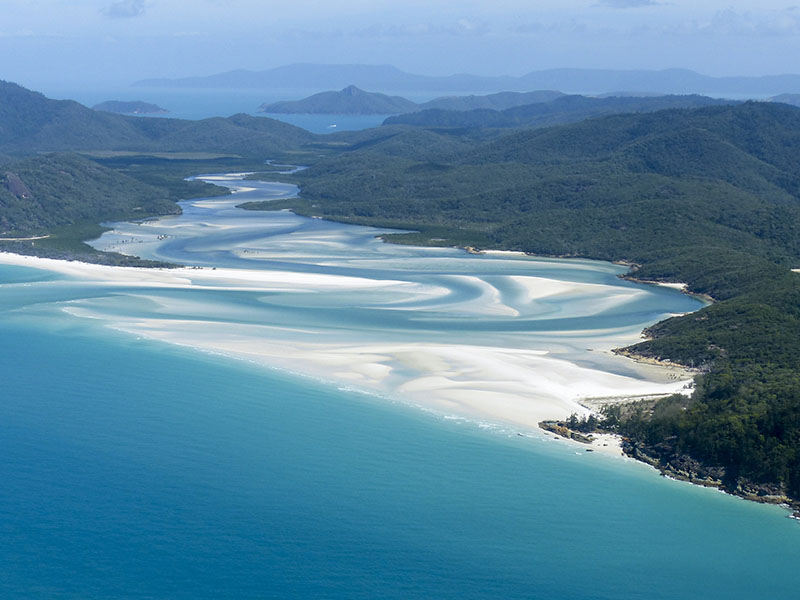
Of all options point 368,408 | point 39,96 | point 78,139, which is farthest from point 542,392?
point 39,96

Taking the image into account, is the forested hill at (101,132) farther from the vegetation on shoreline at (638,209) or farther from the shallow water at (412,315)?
the shallow water at (412,315)

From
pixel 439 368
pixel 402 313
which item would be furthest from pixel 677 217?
pixel 439 368

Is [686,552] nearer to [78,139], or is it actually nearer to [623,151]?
[623,151]

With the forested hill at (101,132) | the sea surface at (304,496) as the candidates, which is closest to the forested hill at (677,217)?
the sea surface at (304,496)

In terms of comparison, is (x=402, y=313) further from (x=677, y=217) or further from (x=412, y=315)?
(x=677, y=217)

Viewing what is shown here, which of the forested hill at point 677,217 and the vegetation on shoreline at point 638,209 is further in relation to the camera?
the vegetation on shoreline at point 638,209

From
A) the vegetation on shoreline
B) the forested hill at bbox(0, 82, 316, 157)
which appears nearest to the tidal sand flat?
the vegetation on shoreline

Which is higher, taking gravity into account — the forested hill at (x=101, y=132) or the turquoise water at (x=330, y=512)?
the forested hill at (x=101, y=132)
